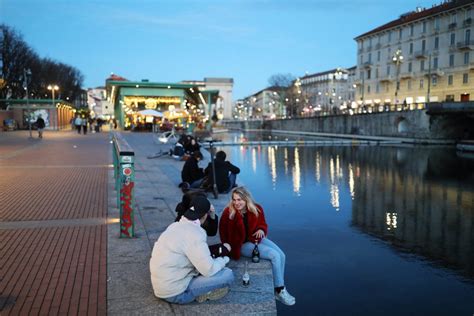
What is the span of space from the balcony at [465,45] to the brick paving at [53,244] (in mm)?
59810

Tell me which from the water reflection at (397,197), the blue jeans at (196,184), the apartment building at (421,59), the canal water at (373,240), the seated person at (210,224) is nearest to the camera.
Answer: the seated person at (210,224)

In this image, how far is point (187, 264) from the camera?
4.55 meters

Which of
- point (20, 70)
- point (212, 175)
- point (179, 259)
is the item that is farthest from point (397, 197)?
point (20, 70)

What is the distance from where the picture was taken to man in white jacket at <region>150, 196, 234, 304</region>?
4.44 meters

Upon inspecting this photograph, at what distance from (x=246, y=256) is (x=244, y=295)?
2.97 feet

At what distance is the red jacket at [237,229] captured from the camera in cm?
574

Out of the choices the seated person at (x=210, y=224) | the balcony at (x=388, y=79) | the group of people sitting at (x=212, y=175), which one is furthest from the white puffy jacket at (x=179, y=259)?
the balcony at (x=388, y=79)

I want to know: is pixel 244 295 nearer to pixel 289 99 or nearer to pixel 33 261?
pixel 33 261

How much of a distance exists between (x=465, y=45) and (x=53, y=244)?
65.5 m

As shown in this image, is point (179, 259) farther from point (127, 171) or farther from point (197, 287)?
point (127, 171)

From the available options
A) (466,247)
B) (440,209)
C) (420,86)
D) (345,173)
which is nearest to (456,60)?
(420,86)

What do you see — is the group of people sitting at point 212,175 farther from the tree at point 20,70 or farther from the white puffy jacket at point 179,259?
the tree at point 20,70

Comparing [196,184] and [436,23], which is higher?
[436,23]

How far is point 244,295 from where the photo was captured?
5.09 metres
